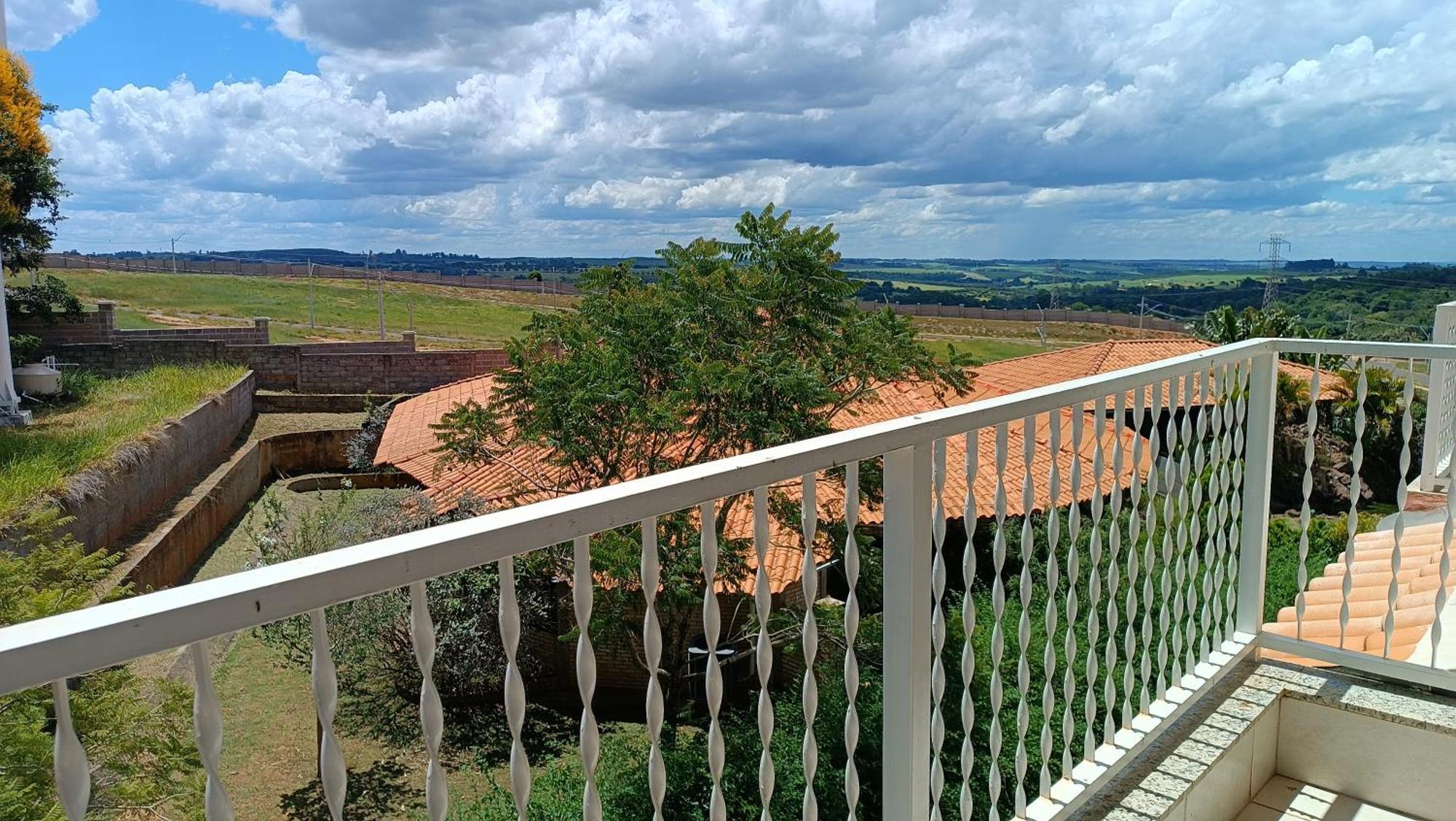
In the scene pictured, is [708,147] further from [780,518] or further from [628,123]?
[628,123]

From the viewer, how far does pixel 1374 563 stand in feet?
13.9

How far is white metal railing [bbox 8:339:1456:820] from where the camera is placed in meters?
0.85

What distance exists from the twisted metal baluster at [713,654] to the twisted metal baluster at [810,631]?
0.44ft

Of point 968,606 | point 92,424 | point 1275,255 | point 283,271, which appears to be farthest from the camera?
point 283,271

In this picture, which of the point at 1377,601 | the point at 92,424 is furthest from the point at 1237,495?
the point at 92,424

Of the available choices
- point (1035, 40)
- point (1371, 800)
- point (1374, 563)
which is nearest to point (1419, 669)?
point (1371, 800)

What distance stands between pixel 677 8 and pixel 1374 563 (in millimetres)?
31937

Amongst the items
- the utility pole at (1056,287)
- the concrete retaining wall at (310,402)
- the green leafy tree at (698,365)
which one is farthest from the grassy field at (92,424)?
the utility pole at (1056,287)

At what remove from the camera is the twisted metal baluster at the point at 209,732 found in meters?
0.85

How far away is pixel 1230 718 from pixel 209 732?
2.71 metres

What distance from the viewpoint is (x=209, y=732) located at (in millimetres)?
868

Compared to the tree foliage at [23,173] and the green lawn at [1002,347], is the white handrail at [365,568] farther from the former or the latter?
the green lawn at [1002,347]

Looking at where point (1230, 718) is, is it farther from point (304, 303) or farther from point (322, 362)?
point (304, 303)

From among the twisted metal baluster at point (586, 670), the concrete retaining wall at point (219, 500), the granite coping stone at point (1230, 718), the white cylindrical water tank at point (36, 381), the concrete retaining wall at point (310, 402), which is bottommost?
the concrete retaining wall at point (219, 500)
